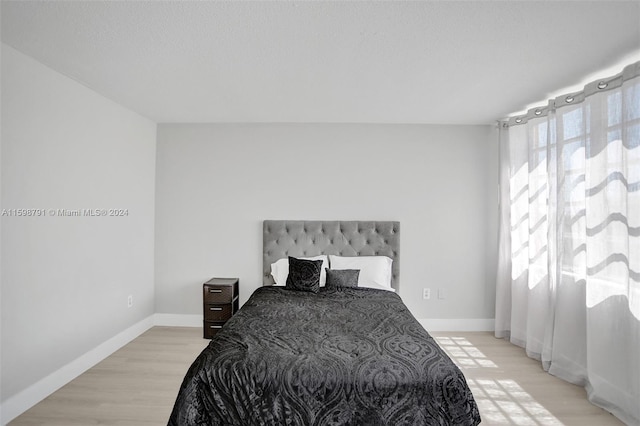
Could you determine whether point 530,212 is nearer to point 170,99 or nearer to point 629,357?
point 629,357

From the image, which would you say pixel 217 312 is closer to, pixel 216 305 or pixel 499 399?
pixel 216 305

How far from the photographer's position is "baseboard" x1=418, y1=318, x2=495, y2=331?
4.53 meters

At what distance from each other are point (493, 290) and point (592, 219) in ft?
5.89

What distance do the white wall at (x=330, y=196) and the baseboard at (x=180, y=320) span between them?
0.25ft

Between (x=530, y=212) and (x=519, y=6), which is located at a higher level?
(x=519, y=6)

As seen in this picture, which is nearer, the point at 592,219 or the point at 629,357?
the point at 629,357

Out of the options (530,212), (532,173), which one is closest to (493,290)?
(530,212)

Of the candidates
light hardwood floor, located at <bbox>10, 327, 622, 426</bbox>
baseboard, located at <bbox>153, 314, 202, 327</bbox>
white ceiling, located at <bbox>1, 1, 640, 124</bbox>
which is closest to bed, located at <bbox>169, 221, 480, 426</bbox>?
light hardwood floor, located at <bbox>10, 327, 622, 426</bbox>

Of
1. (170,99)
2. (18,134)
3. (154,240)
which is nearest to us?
(18,134)

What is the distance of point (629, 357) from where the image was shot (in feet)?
8.72

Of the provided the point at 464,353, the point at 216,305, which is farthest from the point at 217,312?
the point at 464,353

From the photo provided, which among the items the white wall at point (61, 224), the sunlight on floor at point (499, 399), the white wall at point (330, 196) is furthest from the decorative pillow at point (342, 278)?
the white wall at point (61, 224)

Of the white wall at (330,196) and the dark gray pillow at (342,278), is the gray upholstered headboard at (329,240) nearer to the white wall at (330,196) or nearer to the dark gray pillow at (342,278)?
the white wall at (330,196)

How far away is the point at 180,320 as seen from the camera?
15.1 ft
